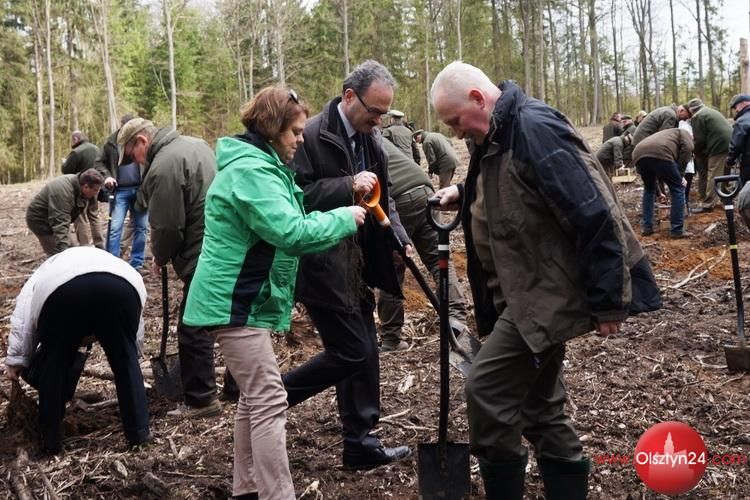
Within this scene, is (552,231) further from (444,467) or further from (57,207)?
(57,207)

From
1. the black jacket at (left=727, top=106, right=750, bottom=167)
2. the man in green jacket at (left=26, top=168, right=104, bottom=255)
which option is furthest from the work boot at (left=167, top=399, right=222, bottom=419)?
the black jacket at (left=727, top=106, right=750, bottom=167)

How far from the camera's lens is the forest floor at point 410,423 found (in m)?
3.61

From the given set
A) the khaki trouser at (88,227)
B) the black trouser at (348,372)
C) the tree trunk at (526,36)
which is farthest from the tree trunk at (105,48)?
the black trouser at (348,372)

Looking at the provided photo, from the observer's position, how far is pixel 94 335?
13.9 ft

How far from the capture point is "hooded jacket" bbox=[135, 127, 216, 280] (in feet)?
15.2

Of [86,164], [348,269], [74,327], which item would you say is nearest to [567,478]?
[348,269]

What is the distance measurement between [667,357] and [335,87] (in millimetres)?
36729

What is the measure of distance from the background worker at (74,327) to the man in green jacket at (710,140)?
1033cm

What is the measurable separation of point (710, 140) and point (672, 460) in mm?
10350

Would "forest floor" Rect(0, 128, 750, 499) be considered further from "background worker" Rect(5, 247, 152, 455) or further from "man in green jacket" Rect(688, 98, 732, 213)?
"man in green jacket" Rect(688, 98, 732, 213)

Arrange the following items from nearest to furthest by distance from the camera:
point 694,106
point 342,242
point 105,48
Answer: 1. point 342,242
2. point 694,106
3. point 105,48

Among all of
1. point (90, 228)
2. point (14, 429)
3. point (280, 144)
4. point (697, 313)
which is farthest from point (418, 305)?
point (90, 228)

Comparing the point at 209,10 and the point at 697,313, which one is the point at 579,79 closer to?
the point at 209,10

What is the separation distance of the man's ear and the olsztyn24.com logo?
65.6 inches
